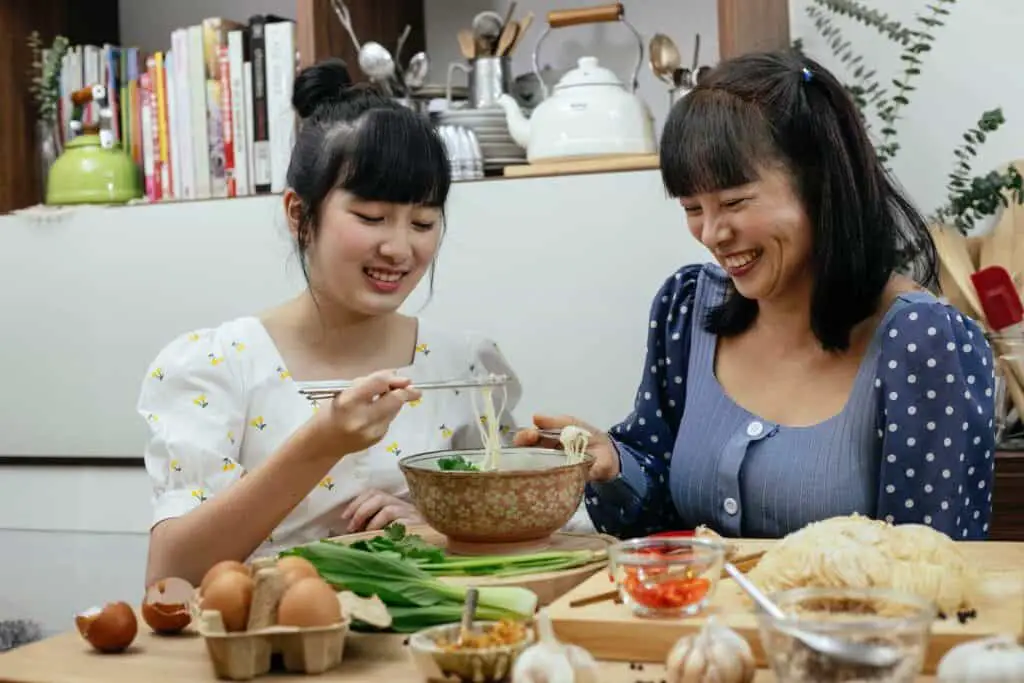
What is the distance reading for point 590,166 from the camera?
7.77ft

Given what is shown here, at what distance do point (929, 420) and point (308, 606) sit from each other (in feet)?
2.68

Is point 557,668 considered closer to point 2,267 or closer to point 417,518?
point 417,518

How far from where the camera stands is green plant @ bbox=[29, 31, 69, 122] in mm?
2887

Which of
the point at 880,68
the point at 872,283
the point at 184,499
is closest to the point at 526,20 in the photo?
the point at 880,68

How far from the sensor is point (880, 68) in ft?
8.16

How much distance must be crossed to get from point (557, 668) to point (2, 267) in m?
2.28

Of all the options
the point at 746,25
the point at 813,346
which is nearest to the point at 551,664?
the point at 813,346

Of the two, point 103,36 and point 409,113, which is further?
point 103,36

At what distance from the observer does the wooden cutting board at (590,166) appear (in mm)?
2338

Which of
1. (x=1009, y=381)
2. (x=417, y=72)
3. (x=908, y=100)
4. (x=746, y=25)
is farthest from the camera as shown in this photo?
(x=417, y=72)

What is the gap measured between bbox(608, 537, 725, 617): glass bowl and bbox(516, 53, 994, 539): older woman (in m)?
0.49

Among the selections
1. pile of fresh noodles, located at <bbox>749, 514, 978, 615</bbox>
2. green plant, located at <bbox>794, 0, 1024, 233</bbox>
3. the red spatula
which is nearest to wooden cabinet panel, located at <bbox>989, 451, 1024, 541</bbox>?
the red spatula

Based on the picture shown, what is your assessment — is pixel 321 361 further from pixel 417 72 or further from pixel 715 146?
pixel 417 72

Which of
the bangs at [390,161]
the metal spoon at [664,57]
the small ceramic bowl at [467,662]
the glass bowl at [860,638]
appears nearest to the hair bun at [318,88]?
the bangs at [390,161]
